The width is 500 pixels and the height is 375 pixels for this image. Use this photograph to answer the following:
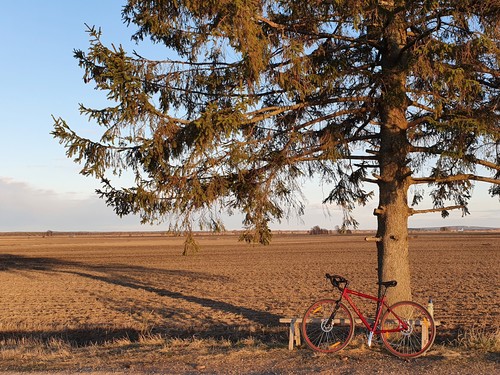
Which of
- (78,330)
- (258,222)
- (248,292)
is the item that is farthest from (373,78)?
(248,292)

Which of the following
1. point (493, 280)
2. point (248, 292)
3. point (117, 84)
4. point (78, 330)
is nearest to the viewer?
point (117, 84)

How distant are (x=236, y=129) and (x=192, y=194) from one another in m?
1.56

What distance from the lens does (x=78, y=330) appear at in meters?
15.5

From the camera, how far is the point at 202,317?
1705 centimetres

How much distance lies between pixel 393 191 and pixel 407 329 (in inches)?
135

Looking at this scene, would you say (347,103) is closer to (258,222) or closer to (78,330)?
(258,222)

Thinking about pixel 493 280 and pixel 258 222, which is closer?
pixel 258 222

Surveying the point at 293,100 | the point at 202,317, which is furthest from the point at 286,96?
the point at 202,317

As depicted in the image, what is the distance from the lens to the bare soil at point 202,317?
7.80 metres

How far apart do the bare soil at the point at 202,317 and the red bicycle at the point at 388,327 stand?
0.19 metres

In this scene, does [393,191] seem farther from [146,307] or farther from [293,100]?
[146,307]

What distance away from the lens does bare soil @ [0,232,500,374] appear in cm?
780

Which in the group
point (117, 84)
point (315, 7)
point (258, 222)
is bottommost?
point (258, 222)

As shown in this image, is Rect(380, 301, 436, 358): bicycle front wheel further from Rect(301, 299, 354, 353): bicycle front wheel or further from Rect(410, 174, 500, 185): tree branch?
Rect(410, 174, 500, 185): tree branch
